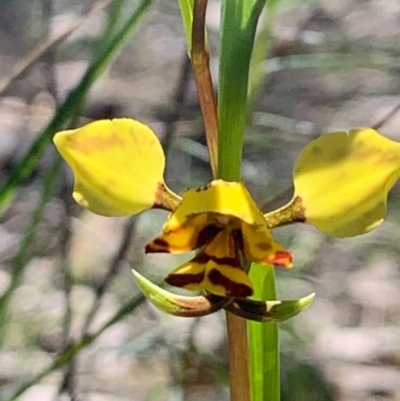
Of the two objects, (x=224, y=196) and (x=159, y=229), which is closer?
(x=224, y=196)

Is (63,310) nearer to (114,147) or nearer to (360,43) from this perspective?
(360,43)

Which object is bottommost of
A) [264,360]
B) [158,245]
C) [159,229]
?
[159,229]

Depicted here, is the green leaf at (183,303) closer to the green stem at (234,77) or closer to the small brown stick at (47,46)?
the green stem at (234,77)

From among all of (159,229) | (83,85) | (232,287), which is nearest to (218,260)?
(232,287)

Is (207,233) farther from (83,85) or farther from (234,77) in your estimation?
(83,85)

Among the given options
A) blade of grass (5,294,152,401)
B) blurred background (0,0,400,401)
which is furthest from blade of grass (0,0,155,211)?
blurred background (0,0,400,401)

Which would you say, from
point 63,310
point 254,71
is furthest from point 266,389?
point 63,310

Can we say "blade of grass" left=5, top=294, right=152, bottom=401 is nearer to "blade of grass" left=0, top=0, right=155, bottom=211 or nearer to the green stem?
"blade of grass" left=0, top=0, right=155, bottom=211
